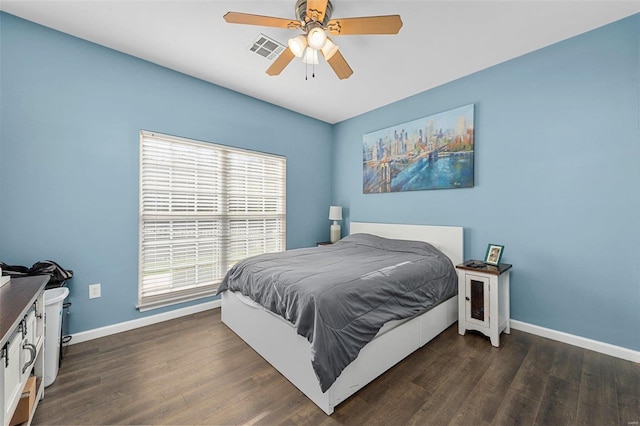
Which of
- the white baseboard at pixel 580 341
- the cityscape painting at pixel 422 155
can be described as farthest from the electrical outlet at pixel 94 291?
the white baseboard at pixel 580 341

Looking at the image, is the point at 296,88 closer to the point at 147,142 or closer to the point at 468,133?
the point at 147,142

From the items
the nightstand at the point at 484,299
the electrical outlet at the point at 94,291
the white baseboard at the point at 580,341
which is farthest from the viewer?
the electrical outlet at the point at 94,291

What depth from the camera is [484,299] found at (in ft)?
7.68

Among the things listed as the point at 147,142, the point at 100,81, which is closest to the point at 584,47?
the point at 147,142

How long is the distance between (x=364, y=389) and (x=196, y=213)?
2529 mm

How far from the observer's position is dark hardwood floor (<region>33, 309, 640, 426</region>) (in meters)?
1.48

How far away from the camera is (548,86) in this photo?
2.45 metres

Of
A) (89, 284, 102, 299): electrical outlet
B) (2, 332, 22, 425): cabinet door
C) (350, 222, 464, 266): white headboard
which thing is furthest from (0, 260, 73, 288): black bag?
(350, 222, 464, 266): white headboard

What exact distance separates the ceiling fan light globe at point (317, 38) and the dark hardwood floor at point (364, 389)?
239 cm

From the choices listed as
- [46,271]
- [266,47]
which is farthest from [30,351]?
[266,47]

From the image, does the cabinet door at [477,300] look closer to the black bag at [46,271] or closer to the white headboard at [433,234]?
the white headboard at [433,234]

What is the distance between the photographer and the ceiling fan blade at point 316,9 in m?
1.67

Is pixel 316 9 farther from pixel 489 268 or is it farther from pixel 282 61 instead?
pixel 489 268

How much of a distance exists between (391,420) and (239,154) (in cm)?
319
